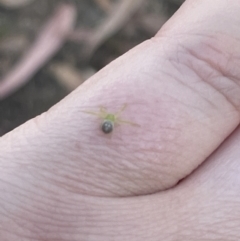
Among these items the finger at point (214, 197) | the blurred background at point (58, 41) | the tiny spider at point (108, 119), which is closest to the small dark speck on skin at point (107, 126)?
the tiny spider at point (108, 119)

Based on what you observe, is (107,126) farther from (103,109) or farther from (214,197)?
(214,197)

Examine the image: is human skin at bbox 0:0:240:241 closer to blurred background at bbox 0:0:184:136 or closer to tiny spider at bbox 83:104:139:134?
tiny spider at bbox 83:104:139:134

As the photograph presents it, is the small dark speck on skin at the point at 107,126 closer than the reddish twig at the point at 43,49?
Yes

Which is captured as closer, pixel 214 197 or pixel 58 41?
pixel 214 197

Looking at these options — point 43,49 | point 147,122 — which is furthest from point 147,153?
point 43,49

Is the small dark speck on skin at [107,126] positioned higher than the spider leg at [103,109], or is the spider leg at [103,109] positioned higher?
the spider leg at [103,109]

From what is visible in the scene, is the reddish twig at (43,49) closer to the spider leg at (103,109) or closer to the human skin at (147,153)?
the human skin at (147,153)
